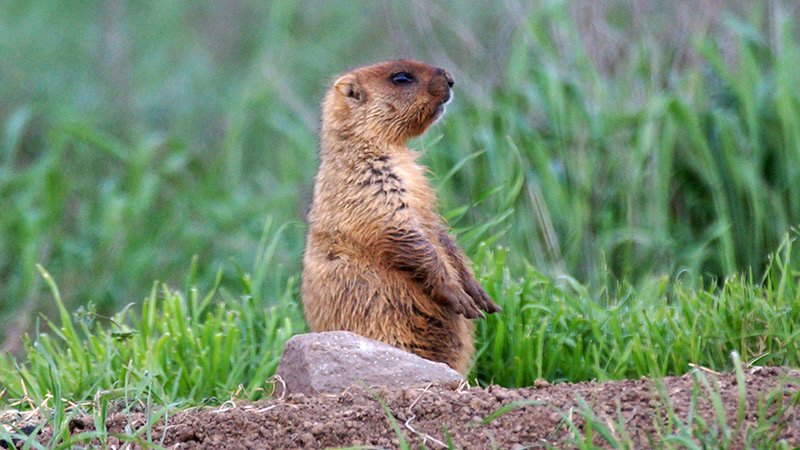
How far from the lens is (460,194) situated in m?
6.38

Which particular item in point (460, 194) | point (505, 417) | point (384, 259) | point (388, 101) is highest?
point (388, 101)

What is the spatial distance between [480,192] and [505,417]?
10.9 feet

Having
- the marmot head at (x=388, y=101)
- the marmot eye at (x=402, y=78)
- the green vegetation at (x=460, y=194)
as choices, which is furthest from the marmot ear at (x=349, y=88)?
the green vegetation at (x=460, y=194)

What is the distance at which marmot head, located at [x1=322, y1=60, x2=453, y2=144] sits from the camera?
4469mm

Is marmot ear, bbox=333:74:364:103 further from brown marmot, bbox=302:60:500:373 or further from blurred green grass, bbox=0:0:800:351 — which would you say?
blurred green grass, bbox=0:0:800:351

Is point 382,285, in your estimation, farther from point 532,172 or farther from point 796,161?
point 796,161

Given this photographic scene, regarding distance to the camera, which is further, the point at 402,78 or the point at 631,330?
the point at 402,78

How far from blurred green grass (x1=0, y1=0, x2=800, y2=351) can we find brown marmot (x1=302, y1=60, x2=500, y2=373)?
1.66 ft

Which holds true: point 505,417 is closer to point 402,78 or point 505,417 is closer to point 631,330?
point 631,330

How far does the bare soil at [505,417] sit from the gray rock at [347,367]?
0.73 ft

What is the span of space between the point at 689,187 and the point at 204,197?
4.14m

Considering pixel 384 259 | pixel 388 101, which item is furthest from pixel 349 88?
pixel 384 259

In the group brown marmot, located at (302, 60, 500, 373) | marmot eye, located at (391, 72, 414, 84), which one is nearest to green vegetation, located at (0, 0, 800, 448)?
brown marmot, located at (302, 60, 500, 373)

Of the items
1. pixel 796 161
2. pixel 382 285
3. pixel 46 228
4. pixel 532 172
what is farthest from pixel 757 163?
pixel 46 228
